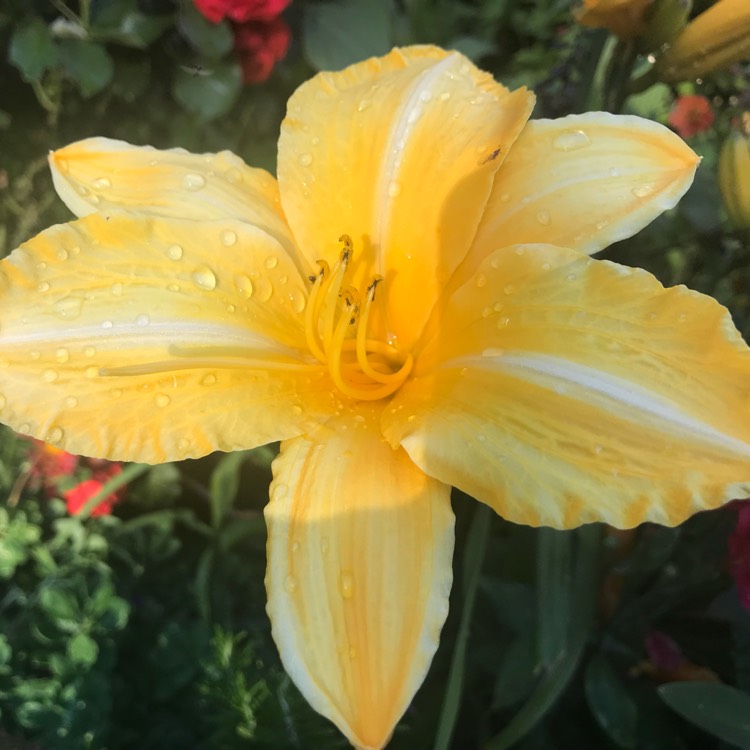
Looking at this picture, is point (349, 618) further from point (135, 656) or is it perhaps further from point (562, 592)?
point (135, 656)

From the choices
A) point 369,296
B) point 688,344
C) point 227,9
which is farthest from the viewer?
point 227,9

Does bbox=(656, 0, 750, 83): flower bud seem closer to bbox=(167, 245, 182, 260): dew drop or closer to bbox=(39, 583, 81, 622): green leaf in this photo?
bbox=(167, 245, 182, 260): dew drop

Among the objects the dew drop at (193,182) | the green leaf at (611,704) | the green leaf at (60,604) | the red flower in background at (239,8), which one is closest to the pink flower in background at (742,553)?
the green leaf at (611,704)

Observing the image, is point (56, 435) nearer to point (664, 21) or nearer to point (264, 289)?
point (264, 289)

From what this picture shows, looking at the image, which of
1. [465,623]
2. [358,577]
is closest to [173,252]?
[358,577]

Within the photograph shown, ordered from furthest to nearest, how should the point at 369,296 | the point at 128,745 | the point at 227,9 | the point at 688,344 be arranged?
the point at 227,9
the point at 128,745
the point at 369,296
the point at 688,344

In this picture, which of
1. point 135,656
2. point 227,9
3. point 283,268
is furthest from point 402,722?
point 227,9

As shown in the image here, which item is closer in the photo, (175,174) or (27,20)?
(175,174)
